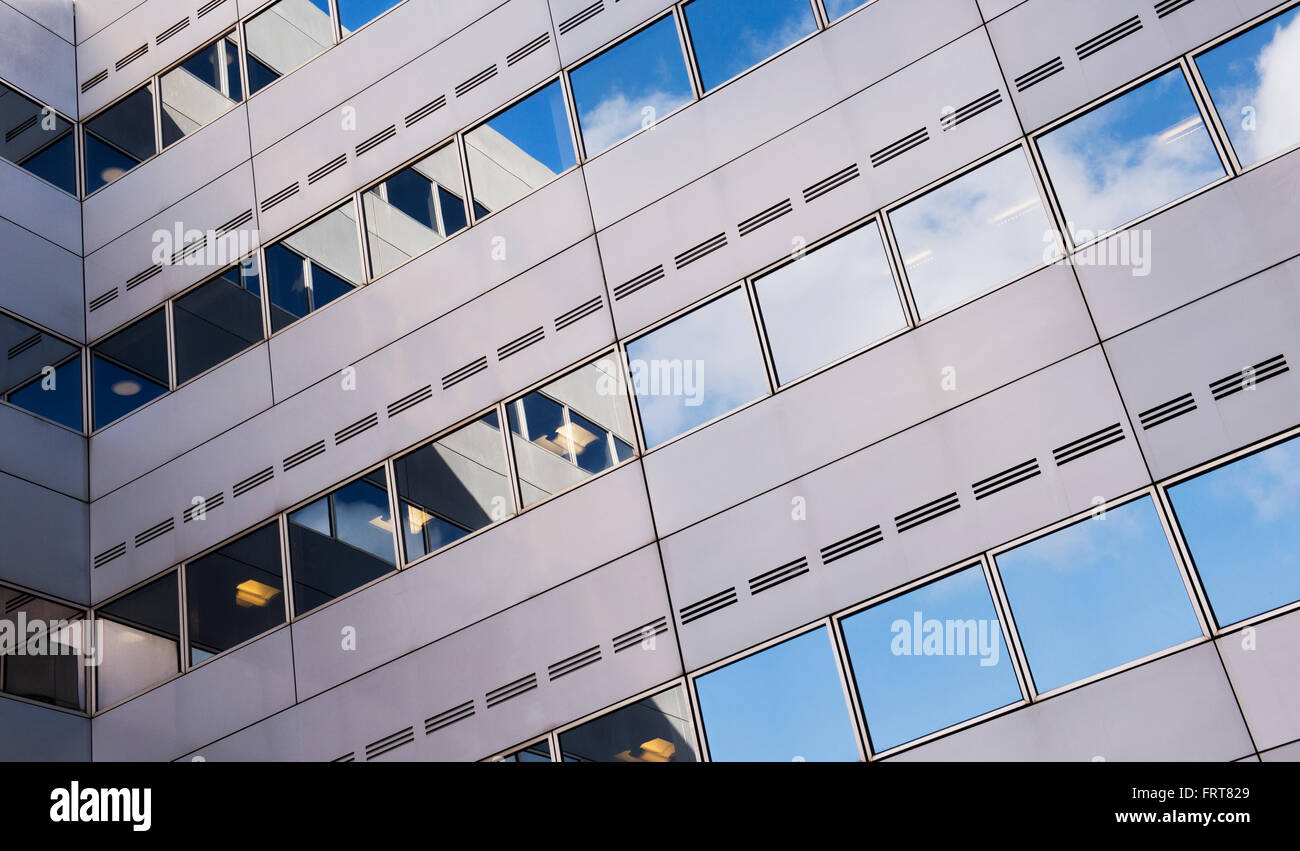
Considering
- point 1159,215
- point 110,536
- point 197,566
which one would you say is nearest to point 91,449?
point 110,536

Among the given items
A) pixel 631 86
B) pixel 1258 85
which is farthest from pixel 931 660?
pixel 631 86

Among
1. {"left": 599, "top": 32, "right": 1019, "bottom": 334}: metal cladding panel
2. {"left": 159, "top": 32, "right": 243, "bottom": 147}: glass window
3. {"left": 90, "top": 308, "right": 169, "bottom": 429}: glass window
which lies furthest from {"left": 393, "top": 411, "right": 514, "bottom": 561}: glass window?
{"left": 159, "top": 32, "right": 243, "bottom": 147}: glass window

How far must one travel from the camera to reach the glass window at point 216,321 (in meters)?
18.5

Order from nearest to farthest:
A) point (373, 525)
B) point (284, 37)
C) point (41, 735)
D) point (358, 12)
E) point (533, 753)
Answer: point (533, 753)
point (373, 525)
point (41, 735)
point (358, 12)
point (284, 37)

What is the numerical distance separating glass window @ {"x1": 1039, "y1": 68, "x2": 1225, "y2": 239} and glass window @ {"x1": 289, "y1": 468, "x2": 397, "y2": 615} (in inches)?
353

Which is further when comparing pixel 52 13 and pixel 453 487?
pixel 52 13

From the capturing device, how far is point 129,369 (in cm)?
1942

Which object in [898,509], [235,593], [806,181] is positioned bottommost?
[898,509]

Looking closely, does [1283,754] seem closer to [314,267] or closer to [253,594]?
[253,594]

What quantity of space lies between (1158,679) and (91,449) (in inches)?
612

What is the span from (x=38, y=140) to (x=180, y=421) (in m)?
6.28

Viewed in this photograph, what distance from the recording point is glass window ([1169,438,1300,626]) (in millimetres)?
10750

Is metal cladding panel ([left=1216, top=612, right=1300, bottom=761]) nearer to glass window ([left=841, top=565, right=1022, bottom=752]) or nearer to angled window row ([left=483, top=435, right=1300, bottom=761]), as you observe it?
angled window row ([left=483, top=435, right=1300, bottom=761])
